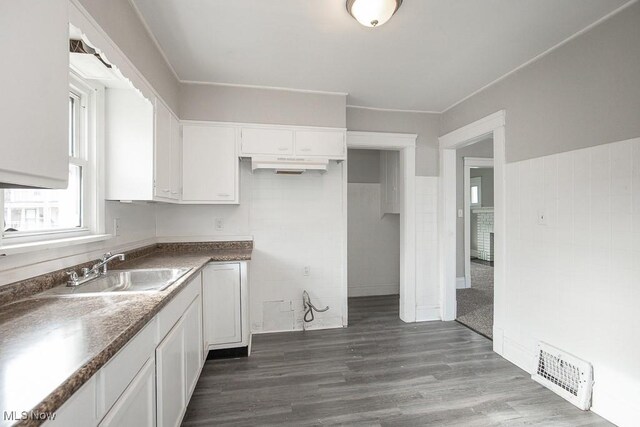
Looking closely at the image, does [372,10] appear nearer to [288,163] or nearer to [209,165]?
[288,163]

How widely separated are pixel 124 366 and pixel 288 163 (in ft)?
6.96

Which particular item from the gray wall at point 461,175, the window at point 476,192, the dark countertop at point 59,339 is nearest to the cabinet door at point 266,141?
the dark countertop at point 59,339

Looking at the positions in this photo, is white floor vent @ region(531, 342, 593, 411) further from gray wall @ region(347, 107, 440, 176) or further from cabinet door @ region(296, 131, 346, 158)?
cabinet door @ region(296, 131, 346, 158)

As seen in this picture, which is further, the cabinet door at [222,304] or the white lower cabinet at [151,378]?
the cabinet door at [222,304]

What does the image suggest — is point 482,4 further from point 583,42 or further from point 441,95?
point 441,95

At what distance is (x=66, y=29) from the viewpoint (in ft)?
3.31

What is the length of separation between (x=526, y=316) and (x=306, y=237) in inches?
84.6

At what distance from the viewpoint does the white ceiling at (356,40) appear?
177 centimetres

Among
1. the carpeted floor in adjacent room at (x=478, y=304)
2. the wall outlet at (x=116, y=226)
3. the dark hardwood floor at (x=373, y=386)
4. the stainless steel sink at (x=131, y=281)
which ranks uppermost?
the wall outlet at (x=116, y=226)

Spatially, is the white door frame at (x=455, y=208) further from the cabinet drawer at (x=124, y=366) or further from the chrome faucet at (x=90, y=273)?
the chrome faucet at (x=90, y=273)

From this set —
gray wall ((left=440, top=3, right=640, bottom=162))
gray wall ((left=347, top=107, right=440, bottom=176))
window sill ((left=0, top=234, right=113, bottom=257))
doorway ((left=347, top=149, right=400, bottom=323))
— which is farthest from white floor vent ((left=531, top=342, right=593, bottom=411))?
window sill ((left=0, top=234, right=113, bottom=257))

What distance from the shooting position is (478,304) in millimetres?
4055

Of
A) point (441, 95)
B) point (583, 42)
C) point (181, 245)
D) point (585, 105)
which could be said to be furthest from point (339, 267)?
point (583, 42)

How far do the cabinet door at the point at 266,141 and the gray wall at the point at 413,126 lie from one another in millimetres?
891
